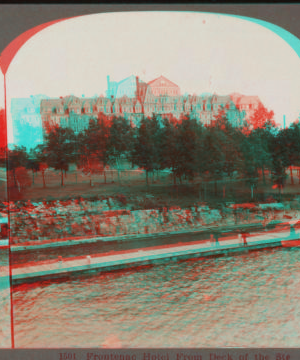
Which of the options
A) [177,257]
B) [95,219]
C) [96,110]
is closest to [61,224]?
[95,219]

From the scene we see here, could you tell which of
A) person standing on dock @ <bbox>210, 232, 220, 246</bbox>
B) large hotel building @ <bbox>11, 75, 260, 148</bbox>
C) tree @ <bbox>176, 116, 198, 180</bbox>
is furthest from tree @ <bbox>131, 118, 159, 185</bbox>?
person standing on dock @ <bbox>210, 232, 220, 246</bbox>

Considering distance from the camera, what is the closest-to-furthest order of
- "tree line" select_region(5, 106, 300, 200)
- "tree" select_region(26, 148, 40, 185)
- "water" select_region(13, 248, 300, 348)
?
"water" select_region(13, 248, 300, 348) < "tree" select_region(26, 148, 40, 185) < "tree line" select_region(5, 106, 300, 200)

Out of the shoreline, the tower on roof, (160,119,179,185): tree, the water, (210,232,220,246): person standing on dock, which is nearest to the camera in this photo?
the water

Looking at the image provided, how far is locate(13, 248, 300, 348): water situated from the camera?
98.1 inches

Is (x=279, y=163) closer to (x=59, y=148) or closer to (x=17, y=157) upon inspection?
(x=59, y=148)

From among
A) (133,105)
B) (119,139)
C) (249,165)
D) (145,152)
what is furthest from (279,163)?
(119,139)

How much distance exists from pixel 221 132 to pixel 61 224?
11.4 feet

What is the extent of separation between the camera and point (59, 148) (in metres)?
6.03

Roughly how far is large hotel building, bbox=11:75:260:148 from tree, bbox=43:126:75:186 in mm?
145

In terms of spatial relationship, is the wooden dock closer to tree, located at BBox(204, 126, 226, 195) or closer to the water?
the water

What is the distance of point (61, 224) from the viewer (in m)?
6.10

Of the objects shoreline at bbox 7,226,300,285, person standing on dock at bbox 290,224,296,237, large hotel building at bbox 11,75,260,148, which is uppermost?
large hotel building at bbox 11,75,260,148

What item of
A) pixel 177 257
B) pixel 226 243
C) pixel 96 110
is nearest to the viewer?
pixel 177 257

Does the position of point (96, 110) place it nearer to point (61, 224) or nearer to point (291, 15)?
point (61, 224)
